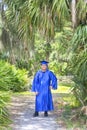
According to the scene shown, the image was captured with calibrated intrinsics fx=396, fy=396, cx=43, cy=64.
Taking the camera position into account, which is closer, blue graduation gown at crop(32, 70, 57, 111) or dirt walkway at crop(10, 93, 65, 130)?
dirt walkway at crop(10, 93, 65, 130)

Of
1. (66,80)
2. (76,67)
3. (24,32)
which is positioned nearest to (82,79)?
(76,67)

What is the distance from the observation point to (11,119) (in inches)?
392

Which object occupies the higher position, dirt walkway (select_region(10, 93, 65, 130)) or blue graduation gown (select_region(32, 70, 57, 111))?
blue graduation gown (select_region(32, 70, 57, 111))

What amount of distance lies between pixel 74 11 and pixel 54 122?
2778 millimetres

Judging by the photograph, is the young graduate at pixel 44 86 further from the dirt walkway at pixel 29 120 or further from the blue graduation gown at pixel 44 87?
the dirt walkway at pixel 29 120

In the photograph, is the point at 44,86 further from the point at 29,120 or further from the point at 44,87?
the point at 29,120

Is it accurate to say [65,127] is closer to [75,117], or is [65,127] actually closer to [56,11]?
[75,117]

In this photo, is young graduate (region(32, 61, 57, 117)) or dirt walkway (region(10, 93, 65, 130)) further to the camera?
young graduate (region(32, 61, 57, 117))

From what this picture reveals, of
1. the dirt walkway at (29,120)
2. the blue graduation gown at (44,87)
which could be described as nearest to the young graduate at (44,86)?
the blue graduation gown at (44,87)

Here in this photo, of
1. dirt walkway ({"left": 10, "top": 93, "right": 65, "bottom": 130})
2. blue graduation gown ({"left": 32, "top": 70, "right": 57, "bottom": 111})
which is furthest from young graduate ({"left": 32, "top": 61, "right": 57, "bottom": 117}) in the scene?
dirt walkway ({"left": 10, "top": 93, "right": 65, "bottom": 130})

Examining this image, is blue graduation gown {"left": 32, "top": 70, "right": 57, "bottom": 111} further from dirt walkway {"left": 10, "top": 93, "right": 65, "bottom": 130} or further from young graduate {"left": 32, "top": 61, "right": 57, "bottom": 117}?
dirt walkway {"left": 10, "top": 93, "right": 65, "bottom": 130}

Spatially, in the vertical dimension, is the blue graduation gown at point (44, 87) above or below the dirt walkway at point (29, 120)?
above

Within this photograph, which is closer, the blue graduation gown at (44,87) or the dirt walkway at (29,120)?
the dirt walkway at (29,120)

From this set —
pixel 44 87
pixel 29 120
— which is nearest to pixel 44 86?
pixel 44 87
